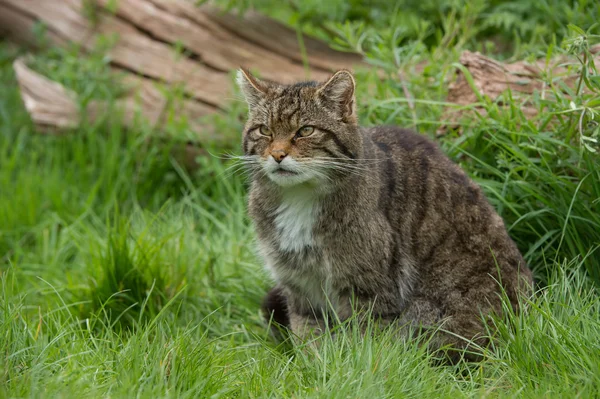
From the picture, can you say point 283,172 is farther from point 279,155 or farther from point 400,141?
point 400,141

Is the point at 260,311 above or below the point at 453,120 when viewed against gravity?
below

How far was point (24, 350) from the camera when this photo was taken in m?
3.16

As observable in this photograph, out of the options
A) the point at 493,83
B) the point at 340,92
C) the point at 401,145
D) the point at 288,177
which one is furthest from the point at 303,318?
the point at 493,83

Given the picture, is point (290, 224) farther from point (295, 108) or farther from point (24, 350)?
point (24, 350)

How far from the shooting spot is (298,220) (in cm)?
388

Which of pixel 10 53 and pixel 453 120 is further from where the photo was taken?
pixel 10 53

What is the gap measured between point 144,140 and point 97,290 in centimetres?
201

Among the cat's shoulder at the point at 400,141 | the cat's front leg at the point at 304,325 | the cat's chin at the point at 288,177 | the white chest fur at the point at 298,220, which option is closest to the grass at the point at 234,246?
the cat's front leg at the point at 304,325

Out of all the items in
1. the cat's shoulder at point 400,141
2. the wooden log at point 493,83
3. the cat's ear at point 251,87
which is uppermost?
the wooden log at point 493,83

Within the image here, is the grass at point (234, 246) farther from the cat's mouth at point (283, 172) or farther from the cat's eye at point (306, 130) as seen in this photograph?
the cat's eye at point (306, 130)

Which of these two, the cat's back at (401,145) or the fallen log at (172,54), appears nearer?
the cat's back at (401,145)

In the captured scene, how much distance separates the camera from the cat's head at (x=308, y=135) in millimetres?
3715

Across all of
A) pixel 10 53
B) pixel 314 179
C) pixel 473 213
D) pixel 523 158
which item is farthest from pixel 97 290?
pixel 10 53

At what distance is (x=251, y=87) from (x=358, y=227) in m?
0.96
